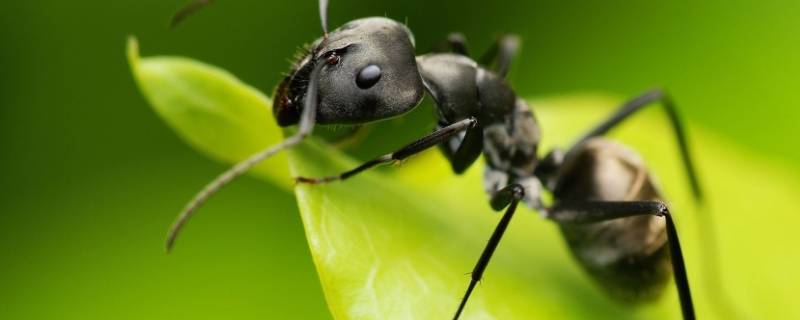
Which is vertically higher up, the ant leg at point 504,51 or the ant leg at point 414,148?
the ant leg at point 504,51

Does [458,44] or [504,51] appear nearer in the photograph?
[458,44]

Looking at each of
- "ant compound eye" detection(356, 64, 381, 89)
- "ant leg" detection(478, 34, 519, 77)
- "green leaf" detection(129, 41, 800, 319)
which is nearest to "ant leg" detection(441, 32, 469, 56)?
"ant leg" detection(478, 34, 519, 77)

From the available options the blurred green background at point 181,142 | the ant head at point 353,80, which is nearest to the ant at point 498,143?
the ant head at point 353,80

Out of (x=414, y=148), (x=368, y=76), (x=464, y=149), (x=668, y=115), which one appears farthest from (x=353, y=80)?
(x=668, y=115)

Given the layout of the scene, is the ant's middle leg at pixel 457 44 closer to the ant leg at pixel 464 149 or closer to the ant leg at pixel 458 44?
the ant leg at pixel 458 44

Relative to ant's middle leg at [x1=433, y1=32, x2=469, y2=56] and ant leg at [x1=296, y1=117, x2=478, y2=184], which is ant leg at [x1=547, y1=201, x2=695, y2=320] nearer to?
ant leg at [x1=296, y1=117, x2=478, y2=184]

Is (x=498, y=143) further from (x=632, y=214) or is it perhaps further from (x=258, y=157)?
(x=258, y=157)
